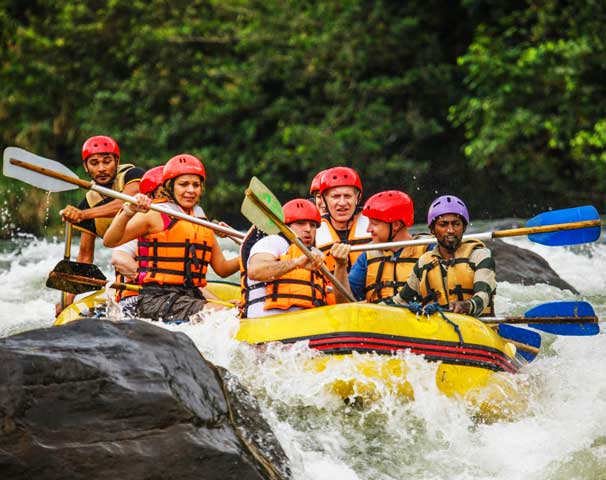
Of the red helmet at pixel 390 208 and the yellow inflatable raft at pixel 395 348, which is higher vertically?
the red helmet at pixel 390 208

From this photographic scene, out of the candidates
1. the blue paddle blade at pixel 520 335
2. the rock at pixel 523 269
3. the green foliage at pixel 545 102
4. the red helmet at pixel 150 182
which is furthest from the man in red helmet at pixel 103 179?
the green foliage at pixel 545 102

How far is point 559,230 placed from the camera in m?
5.40

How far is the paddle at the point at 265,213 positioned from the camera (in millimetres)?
4752

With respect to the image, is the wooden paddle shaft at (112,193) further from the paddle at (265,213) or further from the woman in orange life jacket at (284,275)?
the paddle at (265,213)

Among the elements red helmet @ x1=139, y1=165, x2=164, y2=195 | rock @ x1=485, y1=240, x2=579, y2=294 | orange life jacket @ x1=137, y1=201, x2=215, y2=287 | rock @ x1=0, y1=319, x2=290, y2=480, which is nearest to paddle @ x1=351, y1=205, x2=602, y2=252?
orange life jacket @ x1=137, y1=201, x2=215, y2=287

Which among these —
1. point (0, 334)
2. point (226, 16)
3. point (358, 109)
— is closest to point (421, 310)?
point (0, 334)

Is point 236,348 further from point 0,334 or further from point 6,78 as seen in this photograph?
point 6,78

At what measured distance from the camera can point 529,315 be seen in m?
5.40

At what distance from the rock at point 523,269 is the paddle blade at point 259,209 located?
4.59 m

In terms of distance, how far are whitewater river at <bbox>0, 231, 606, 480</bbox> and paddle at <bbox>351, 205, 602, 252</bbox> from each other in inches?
30.2

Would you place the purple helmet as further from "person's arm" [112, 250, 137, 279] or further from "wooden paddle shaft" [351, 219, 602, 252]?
"person's arm" [112, 250, 137, 279]

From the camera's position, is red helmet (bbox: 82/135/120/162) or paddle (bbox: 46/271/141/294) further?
red helmet (bbox: 82/135/120/162)

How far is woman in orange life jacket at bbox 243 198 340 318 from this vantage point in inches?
198

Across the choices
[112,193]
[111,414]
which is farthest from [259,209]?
[111,414]
